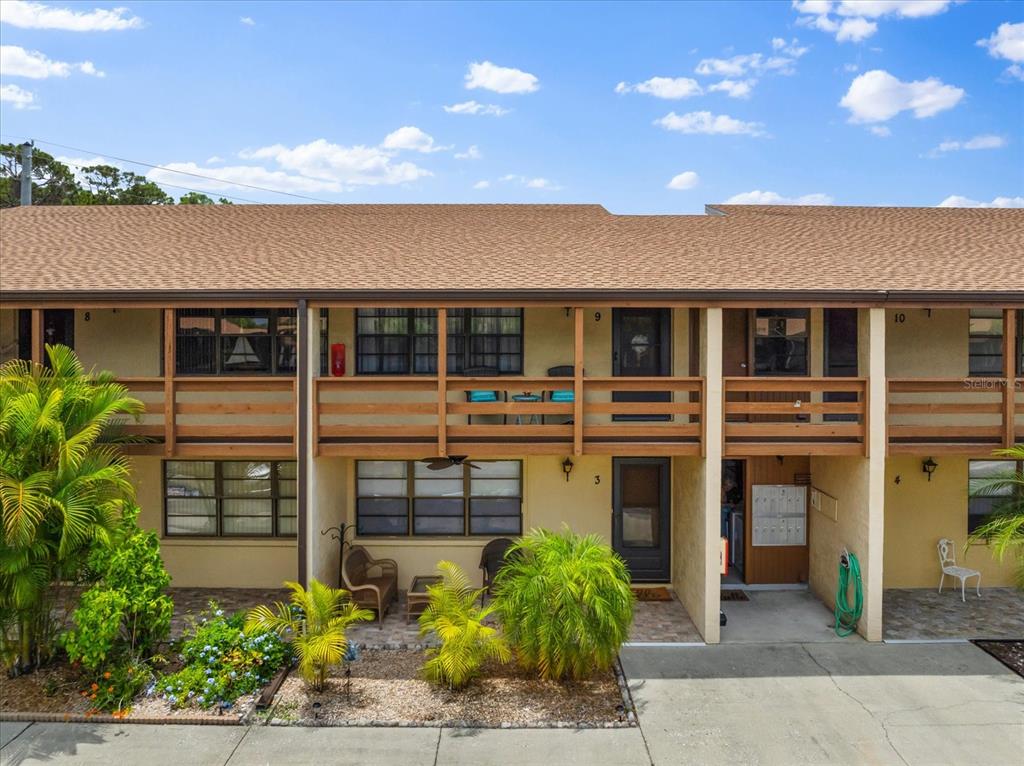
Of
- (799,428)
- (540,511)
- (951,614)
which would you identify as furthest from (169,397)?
(951,614)

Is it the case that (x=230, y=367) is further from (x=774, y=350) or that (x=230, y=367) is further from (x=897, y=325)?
(x=897, y=325)

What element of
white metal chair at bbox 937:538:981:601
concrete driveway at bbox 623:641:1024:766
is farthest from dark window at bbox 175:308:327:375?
white metal chair at bbox 937:538:981:601

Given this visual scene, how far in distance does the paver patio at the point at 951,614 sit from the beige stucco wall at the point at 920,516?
1.08 feet

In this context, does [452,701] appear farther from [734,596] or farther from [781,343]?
[781,343]

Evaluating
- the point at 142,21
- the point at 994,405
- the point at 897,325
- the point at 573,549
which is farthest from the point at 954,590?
the point at 142,21

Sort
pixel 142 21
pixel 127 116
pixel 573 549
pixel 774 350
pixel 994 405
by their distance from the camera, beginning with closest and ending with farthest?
1. pixel 573 549
2. pixel 994 405
3. pixel 774 350
4. pixel 142 21
5. pixel 127 116

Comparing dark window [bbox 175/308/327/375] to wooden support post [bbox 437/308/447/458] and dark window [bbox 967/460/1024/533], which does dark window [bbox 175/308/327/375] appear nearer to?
wooden support post [bbox 437/308/447/458]

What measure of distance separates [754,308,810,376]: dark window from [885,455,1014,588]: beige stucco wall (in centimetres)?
225

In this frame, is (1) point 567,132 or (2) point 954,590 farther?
(1) point 567,132

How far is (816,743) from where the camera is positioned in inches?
264

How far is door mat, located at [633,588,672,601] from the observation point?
35.2 ft

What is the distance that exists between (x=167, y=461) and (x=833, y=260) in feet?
35.9

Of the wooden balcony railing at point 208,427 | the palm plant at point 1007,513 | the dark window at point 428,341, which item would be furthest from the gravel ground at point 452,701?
the palm plant at point 1007,513

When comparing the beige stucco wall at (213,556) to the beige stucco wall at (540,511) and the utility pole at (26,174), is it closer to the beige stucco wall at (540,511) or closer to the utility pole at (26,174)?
the beige stucco wall at (540,511)
